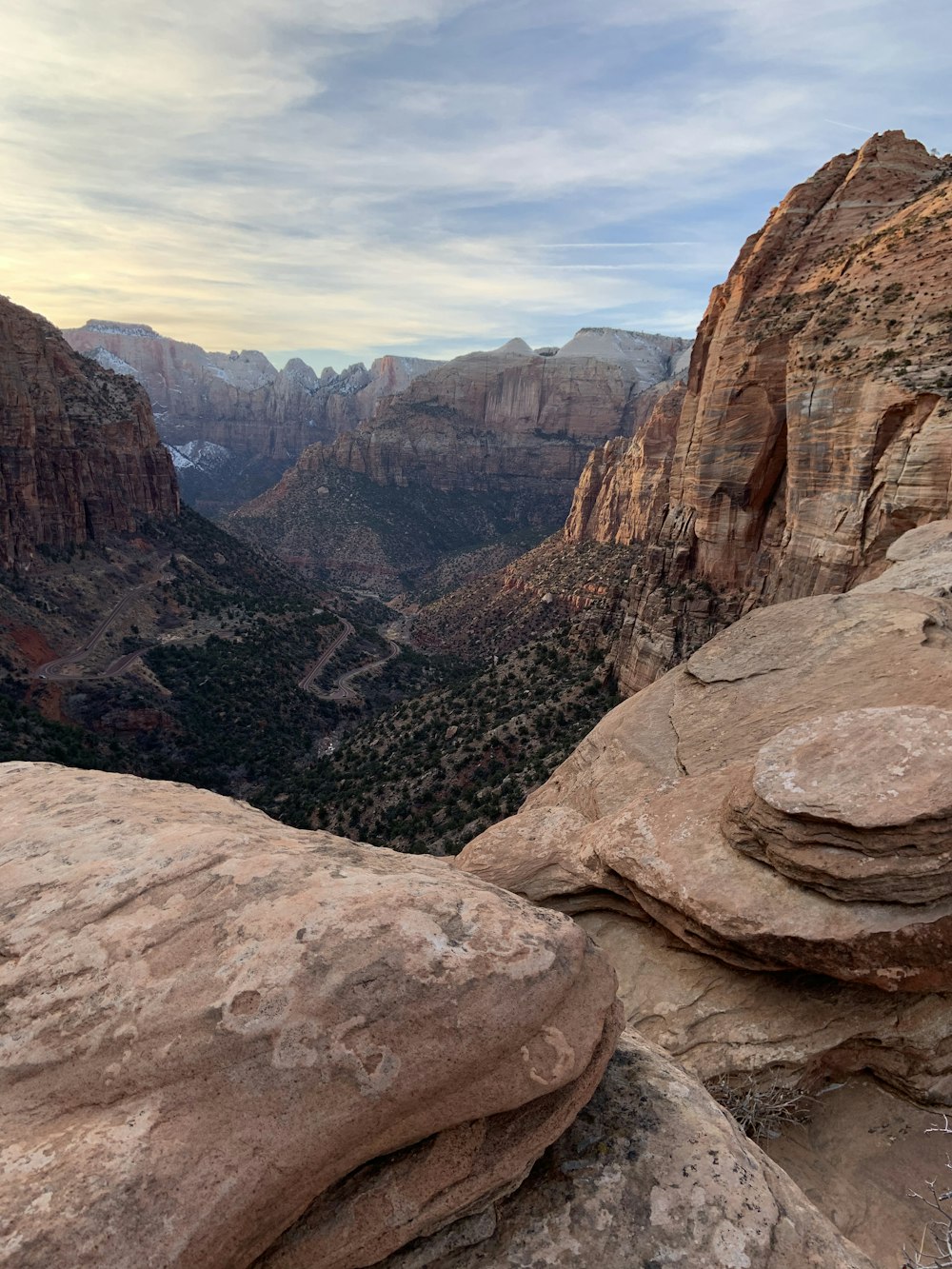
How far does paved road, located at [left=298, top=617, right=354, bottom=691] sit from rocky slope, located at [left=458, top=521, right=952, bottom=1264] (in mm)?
58072

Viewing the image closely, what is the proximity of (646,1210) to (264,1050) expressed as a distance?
3362 mm

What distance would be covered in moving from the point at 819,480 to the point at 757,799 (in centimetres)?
2270

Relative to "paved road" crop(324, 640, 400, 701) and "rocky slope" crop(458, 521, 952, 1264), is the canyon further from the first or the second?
"paved road" crop(324, 640, 400, 701)

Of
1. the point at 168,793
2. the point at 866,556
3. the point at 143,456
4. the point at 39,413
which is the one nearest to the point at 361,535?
the point at 143,456

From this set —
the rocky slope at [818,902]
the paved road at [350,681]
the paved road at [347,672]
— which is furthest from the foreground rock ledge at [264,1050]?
the paved road at [350,681]

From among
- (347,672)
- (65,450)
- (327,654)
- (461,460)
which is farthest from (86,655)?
(461,460)

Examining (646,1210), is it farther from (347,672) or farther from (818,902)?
(347,672)

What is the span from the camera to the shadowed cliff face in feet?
76.3

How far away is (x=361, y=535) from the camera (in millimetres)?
148000

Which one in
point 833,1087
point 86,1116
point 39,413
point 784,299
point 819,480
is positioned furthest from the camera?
point 39,413

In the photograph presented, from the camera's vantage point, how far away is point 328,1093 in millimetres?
4504

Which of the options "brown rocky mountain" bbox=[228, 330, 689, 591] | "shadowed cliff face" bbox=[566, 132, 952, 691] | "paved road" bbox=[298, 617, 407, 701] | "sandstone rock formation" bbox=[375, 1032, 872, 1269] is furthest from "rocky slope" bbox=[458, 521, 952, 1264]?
"brown rocky mountain" bbox=[228, 330, 689, 591]

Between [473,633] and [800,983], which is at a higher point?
[800,983]

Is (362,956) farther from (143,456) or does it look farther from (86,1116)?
(143,456)
